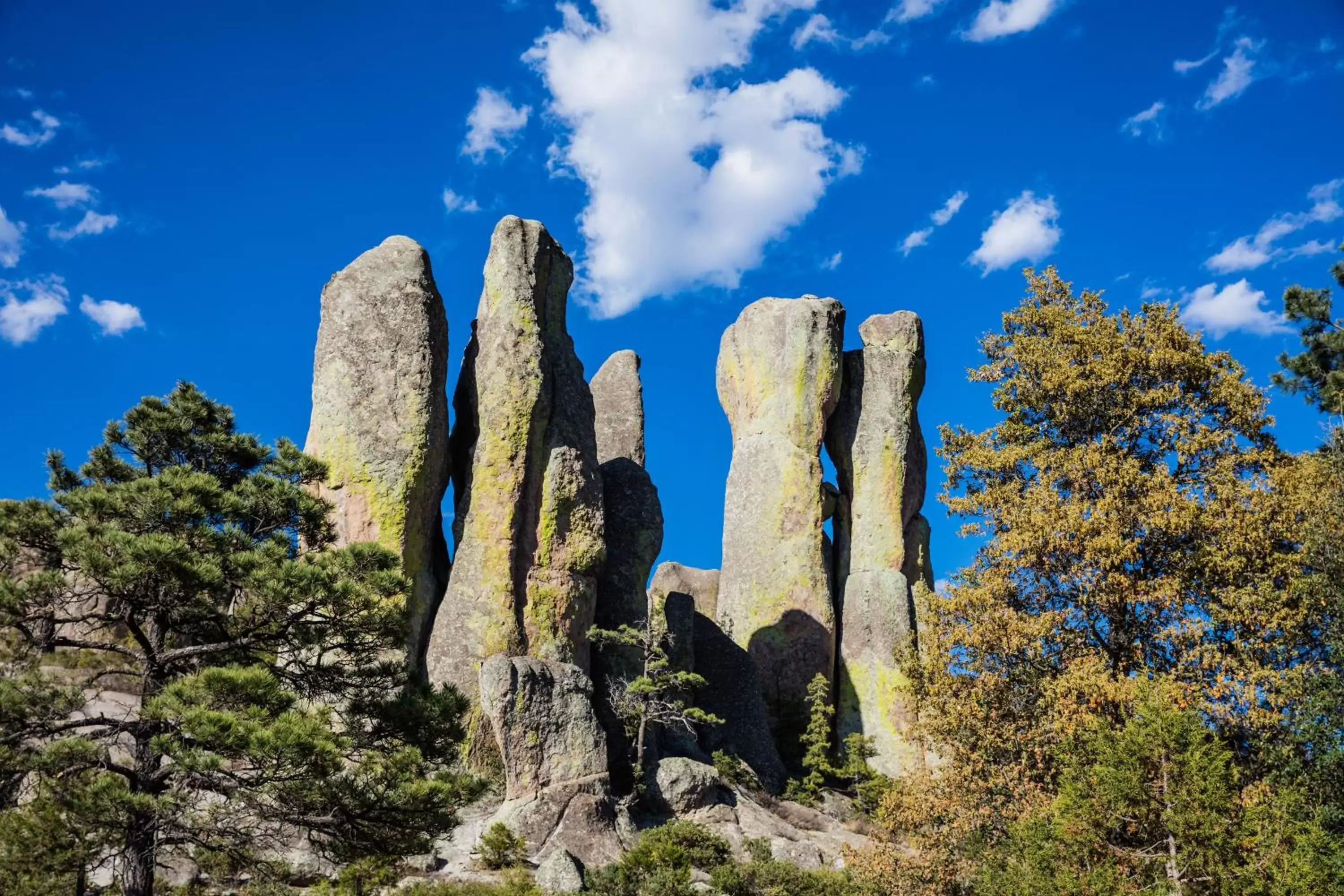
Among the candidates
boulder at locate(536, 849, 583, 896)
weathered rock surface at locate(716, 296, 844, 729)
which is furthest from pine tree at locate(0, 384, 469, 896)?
weathered rock surface at locate(716, 296, 844, 729)

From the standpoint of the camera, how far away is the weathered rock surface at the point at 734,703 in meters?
29.1

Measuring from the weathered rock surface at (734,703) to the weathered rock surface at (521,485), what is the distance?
189 inches

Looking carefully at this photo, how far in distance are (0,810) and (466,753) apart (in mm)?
11460

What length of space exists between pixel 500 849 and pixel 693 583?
20030 millimetres

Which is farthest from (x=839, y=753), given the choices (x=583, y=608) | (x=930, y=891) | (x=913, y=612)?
(x=930, y=891)

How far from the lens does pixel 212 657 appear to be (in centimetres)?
1317

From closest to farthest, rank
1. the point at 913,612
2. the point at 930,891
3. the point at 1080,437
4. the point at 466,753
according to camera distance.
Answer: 1. the point at 930,891
2. the point at 1080,437
3. the point at 466,753
4. the point at 913,612

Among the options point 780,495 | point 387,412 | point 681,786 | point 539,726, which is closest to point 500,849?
point 539,726

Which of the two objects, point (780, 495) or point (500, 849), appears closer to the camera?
point (500, 849)

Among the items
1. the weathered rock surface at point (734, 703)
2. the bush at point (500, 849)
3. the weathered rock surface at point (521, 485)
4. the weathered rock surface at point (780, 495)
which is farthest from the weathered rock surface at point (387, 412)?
the weathered rock surface at point (780, 495)

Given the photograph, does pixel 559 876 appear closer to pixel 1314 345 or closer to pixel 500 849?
pixel 500 849

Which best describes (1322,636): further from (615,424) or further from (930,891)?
(615,424)

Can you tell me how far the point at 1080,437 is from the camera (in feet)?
60.7

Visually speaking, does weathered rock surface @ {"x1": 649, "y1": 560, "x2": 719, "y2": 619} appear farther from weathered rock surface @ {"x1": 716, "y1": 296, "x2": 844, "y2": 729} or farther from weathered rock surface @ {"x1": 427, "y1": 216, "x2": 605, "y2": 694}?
weathered rock surface @ {"x1": 427, "y1": 216, "x2": 605, "y2": 694}
